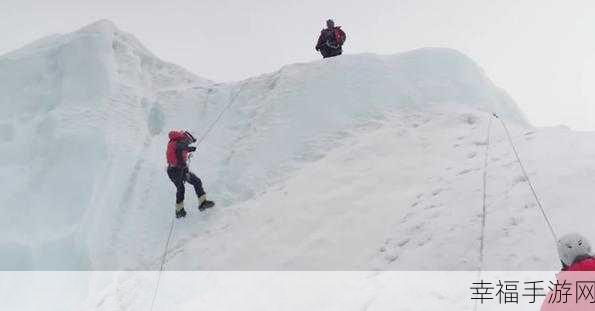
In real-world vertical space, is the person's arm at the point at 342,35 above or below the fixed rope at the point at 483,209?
above

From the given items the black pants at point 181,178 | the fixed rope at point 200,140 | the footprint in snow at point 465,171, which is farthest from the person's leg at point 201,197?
the footprint in snow at point 465,171

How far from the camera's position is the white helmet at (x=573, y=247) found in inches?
208

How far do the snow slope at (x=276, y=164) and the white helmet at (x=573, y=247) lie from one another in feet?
5.77

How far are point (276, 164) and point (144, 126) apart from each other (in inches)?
171

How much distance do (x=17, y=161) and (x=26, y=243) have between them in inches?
119

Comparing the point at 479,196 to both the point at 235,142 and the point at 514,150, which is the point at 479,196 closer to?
the point at 514,150

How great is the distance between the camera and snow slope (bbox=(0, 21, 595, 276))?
898cm

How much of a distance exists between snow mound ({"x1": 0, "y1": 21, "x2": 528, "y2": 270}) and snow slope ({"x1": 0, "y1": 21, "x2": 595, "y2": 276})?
0.05m
